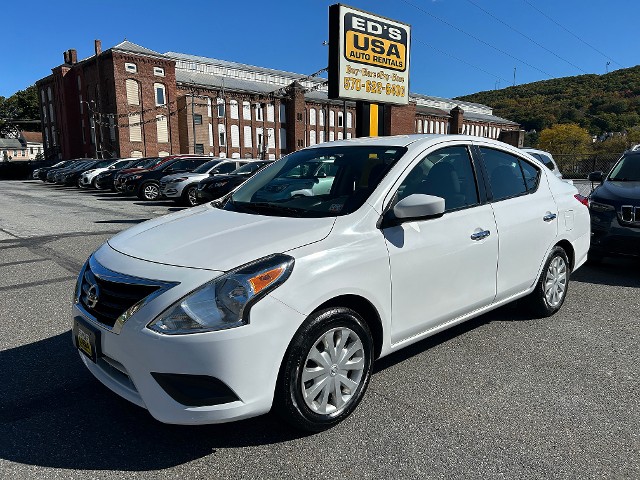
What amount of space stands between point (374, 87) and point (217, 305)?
11196mm

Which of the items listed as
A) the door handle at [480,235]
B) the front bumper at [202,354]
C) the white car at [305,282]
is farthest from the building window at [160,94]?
the front bumper at [202,354]

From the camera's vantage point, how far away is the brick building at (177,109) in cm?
5028

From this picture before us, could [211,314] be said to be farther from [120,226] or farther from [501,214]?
[120,226]

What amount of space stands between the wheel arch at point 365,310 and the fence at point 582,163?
32.3 metres

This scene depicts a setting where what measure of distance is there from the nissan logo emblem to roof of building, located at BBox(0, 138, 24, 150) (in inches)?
4081

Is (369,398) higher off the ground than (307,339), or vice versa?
(307,339)

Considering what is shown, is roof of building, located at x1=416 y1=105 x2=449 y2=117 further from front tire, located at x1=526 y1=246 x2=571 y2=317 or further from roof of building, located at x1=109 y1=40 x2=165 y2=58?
front tire, located at x1=526 y1=246 x2=571 y2=317

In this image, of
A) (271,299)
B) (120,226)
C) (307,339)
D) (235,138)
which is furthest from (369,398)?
(235,138)

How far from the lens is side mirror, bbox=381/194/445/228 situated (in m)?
2.90

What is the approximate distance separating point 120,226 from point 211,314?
9093 millimetres

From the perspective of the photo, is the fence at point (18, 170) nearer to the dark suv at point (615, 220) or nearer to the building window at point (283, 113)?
the building window at point (283, 113)

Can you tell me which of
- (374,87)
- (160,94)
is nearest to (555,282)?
(374,87)

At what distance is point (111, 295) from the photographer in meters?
2.51

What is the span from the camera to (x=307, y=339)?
2.49 metres
